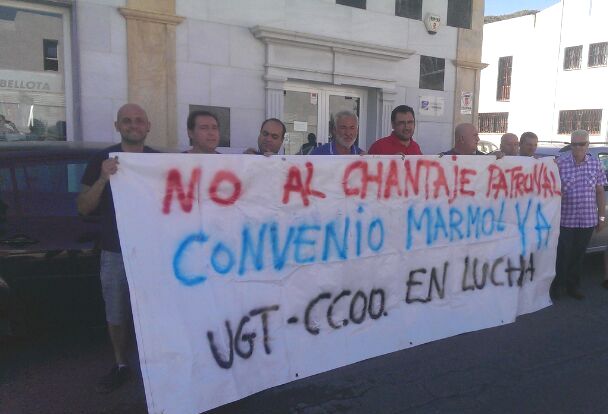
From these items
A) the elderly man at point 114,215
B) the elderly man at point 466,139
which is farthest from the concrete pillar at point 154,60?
the elderly man at point 466,139

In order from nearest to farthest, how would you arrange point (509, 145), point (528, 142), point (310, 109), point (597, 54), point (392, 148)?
point (392, 148) → point (528, 142) → point (509, 145) → point (310, 109) → point (597, 54)

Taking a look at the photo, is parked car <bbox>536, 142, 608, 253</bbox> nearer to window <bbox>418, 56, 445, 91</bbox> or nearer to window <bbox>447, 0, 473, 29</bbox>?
window <bbox>418, 56, 445, 91</bbox>

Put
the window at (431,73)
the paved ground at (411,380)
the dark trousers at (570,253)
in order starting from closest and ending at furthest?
the paved ground at (411,380), the dark trousers at (570,253), the window at (431,73)

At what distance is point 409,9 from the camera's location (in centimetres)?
944

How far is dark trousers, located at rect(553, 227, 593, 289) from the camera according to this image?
5.32m

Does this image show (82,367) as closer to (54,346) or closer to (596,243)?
(54,346)

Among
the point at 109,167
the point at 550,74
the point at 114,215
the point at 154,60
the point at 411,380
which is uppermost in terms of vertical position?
the point at 550,74

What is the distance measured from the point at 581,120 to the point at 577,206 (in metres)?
22.8

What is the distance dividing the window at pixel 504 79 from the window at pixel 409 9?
21282 mm

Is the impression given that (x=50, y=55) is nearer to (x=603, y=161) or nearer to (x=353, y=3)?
(x=353, y=3)

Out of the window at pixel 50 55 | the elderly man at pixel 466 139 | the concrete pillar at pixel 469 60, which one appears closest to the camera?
the elderly man at pixel 466 139

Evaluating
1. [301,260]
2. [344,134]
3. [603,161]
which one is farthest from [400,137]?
[603,161]

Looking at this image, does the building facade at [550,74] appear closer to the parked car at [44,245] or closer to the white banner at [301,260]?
the white banner at [301,260]

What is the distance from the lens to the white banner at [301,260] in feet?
8.50
